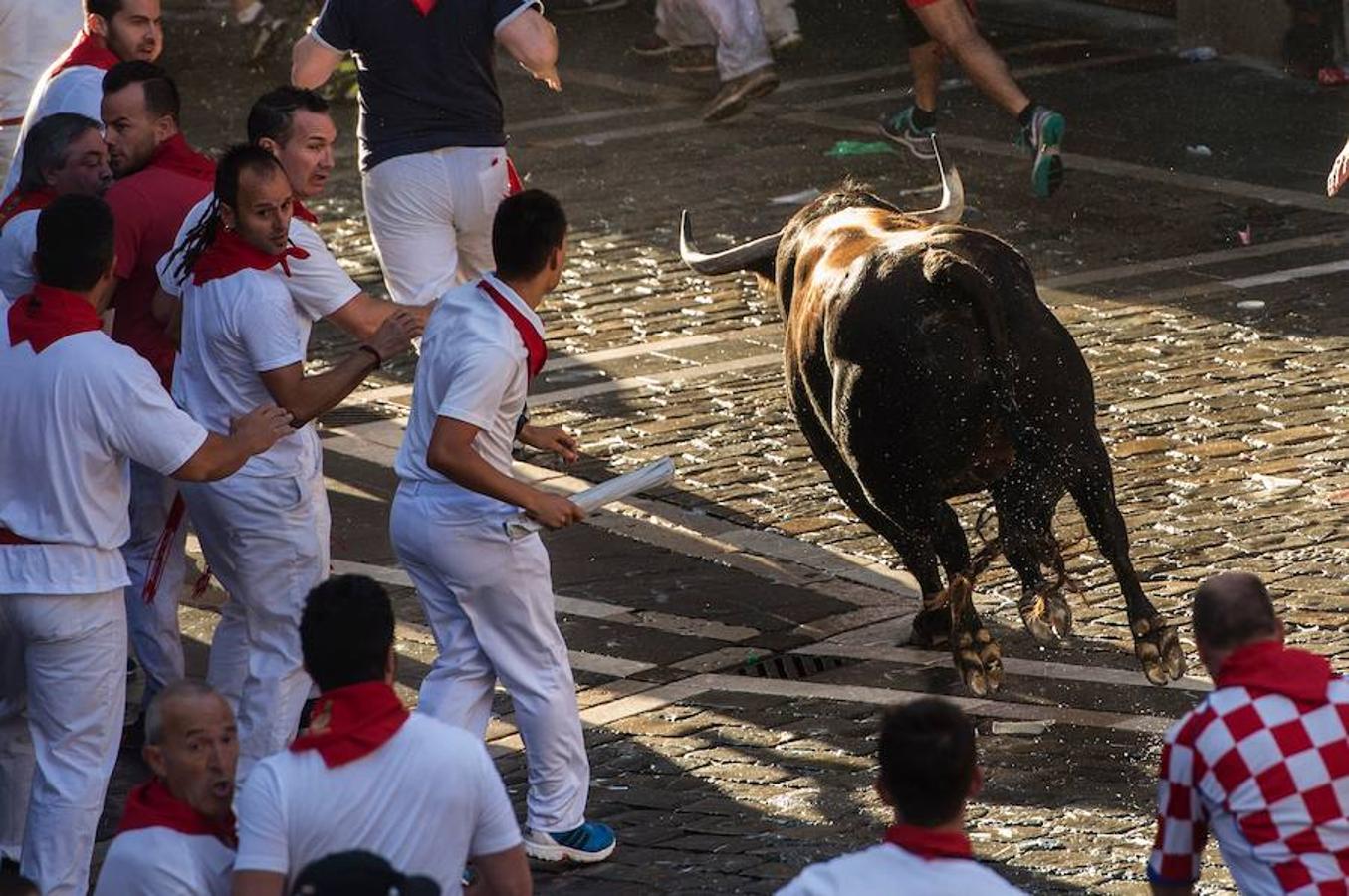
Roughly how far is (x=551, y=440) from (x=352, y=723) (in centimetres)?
242

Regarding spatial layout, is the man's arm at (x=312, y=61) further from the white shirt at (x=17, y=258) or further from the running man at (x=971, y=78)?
the running man at (x=971, y=78)

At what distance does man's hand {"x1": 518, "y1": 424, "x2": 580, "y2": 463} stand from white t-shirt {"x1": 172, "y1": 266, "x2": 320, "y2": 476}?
2.12ft

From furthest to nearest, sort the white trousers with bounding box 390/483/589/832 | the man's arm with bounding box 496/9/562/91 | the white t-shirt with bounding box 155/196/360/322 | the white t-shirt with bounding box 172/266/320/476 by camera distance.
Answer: the man's arm with bounding box 496/9/562/91
the white t-shirt with bounding box 155/196/360/322
the white t-shirt with bounding box 172/266/320/476
the white trousers with bounding box 390/483/589/832

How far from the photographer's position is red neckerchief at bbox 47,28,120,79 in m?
9.44

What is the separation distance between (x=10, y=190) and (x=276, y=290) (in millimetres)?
1835

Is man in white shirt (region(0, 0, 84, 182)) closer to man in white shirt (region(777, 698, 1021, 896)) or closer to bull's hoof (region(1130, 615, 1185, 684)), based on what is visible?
bull's hoof (region(1130, 615, 1185, 684))

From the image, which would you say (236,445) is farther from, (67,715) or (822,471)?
(822,471)

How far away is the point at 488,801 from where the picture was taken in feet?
15.9

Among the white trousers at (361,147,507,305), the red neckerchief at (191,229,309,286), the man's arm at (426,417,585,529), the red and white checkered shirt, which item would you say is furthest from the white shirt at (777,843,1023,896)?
the white trousers at (361,147,507,305)

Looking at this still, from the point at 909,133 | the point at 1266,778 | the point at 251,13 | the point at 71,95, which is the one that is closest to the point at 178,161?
the point at 71,95

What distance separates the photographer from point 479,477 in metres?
6.58

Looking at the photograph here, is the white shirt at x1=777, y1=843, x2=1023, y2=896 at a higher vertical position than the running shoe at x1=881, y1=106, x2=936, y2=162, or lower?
higher

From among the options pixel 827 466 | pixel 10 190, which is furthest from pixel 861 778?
pixel 10 190

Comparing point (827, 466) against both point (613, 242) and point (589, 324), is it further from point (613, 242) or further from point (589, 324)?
point (613, 242)
